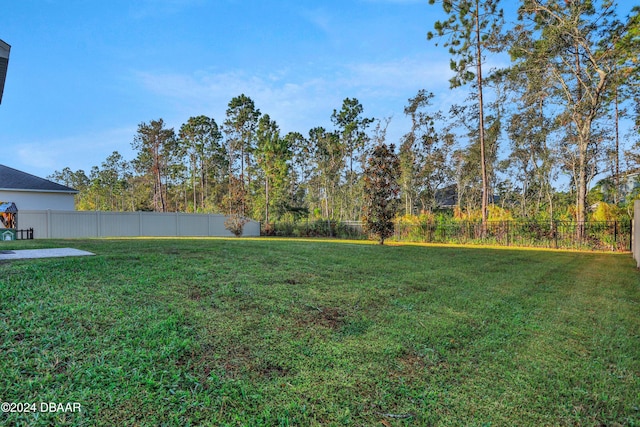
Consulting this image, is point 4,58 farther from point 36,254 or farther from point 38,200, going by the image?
point 38,200

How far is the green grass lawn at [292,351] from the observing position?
69.0 inches

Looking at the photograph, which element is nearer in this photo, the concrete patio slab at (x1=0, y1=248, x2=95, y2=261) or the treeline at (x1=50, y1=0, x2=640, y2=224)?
the concrete patio slab at (x1=0, y1=248, x2=95, y2=261)

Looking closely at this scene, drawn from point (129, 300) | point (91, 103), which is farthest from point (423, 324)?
point (91, 103)

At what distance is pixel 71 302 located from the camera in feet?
8.81

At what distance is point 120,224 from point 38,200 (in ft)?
12.5

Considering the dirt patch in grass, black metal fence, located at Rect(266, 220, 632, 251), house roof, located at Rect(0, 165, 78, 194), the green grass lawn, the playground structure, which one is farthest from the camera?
house roof, located at Rect(0, 165, 78, 194)

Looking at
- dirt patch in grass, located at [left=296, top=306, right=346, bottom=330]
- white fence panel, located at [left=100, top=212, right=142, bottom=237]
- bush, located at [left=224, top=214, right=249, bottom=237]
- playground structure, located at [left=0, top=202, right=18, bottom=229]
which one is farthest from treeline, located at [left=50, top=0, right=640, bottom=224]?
dirt patch in grass, located at [left=296, top=306, right=346, bottom=330]

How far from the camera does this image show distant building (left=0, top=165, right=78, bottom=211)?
15.6 m

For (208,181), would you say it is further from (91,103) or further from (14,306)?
(14,306)

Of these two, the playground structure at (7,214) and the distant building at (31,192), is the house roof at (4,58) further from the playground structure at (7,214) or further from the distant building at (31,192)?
the distant building at (31,192)

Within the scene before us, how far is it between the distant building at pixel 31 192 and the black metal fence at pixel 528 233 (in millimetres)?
17685

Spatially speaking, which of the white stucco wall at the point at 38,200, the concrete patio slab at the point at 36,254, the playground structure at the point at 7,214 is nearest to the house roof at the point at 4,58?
the concrete patio slab at the point at 36,254

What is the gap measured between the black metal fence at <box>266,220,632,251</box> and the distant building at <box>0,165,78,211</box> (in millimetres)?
17685

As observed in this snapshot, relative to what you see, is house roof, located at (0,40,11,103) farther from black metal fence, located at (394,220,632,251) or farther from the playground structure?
black metal fence, located at (394,220,632,251)
